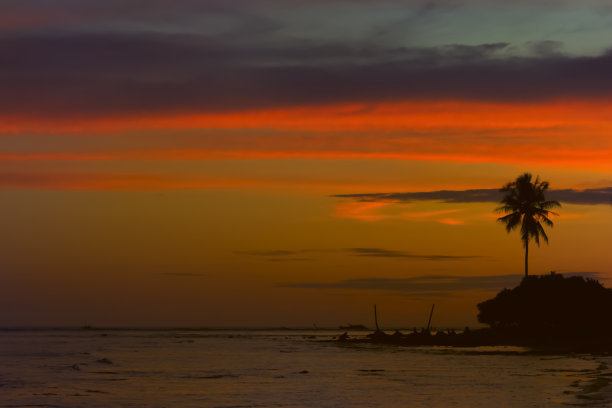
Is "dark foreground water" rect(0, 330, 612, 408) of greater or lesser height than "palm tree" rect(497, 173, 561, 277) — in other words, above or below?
below

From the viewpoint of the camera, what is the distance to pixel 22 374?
177 ft

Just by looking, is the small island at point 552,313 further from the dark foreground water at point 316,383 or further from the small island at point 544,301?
the dark foreground water at point 316,383

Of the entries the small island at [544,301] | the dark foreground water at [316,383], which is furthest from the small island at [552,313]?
the dark foreground water at [316,383]

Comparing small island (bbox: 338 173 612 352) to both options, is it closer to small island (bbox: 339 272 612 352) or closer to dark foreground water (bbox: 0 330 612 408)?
small island (bbox: 339 272 612 352)

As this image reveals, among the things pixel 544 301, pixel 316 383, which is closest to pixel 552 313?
pixel 544 301

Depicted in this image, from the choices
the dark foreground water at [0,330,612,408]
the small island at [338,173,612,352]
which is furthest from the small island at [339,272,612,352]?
the dark foreground water at [0,330,612,408]

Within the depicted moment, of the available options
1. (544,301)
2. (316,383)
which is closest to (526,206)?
(544,301)

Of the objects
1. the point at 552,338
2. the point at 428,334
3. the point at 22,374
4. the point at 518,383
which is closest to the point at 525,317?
the point at 552,338

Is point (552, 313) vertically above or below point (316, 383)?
above

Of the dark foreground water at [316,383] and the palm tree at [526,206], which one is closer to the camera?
the dark foreground water at [316,383]

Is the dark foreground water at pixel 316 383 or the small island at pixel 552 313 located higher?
the small island at pixel 552 313

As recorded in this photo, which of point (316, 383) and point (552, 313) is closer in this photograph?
point (316, 383)

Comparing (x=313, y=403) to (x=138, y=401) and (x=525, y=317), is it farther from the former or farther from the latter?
(x=525, y=317)

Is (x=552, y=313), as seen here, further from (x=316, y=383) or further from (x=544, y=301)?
(x=316, y=383)
